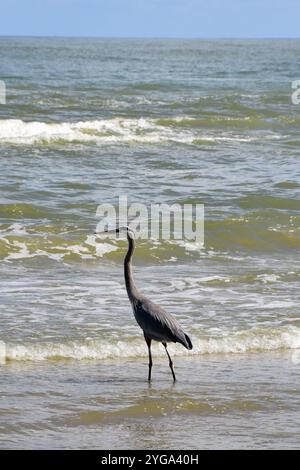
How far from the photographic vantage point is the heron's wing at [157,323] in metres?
7.27

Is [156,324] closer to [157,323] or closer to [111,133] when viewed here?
[157,323]

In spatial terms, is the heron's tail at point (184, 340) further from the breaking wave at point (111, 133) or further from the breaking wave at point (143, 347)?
the breaking wave at point (111, 133)

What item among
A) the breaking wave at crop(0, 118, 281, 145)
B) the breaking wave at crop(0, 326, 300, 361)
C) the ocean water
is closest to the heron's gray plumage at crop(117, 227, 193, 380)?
the ocean water

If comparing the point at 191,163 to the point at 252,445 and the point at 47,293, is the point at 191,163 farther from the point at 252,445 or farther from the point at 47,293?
the point at 252,445

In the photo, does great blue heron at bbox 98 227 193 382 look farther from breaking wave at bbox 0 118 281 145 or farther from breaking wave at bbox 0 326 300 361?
breaking wave at bbox 0 118 281 145

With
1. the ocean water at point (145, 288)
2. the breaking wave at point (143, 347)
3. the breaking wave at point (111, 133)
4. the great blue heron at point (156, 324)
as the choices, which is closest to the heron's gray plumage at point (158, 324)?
the great blue heron at point (156, 324)

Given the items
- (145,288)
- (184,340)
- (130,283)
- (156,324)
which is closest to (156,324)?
(156,324)

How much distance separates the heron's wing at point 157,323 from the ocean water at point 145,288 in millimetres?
337

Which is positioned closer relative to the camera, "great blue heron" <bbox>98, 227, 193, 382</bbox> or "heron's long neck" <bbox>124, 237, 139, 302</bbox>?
"great blue heron" <bbox>98, 227, 193, 382</bbox>

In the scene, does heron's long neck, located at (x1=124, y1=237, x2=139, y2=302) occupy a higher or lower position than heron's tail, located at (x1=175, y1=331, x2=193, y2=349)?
higher

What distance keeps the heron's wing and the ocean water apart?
1.11 feet

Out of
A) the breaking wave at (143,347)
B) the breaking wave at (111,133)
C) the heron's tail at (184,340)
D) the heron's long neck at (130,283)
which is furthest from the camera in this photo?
the breaking wave at (111,133)

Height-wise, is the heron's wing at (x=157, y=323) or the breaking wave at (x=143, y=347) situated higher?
A: the heron's wing at (x=157, y=323)

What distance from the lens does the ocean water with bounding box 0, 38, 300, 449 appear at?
6504 mm
